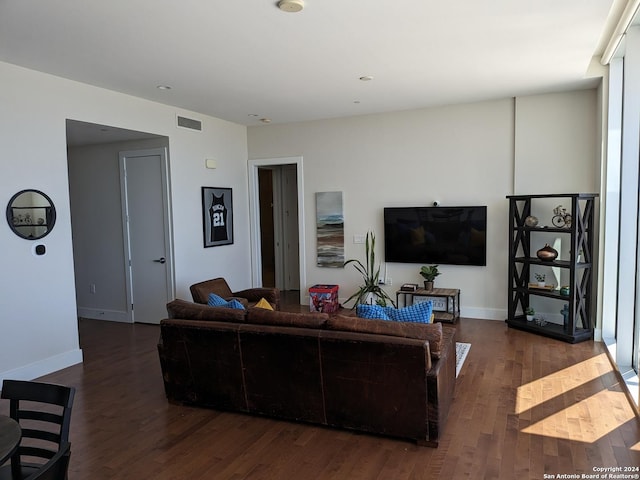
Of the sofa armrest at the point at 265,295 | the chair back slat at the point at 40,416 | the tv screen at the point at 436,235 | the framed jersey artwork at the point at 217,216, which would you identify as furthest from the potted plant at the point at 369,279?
the chair back slat at the point at 40,416

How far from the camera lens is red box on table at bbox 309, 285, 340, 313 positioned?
664cm

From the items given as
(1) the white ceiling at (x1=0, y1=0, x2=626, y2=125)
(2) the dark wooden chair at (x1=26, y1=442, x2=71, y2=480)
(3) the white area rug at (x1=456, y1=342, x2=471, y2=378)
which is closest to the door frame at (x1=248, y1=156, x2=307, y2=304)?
(1) the white ceiling at (x1=0, y1=0, x2=626, y2=125)

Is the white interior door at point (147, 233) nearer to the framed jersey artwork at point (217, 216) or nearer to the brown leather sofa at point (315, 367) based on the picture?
the framed jersey artwork at point (217, 216)

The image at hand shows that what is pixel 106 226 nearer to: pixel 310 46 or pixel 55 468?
pixel 310 46

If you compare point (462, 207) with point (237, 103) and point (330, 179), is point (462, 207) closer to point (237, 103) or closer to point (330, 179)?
point (330, 179)

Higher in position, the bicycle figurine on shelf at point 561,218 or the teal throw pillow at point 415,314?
the bicycle figurine on shelf at point 561,218

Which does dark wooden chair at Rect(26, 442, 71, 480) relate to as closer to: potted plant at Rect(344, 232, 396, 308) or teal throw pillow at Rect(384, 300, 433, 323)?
teal throw pillow at Rect(384, 300, 433, 323)

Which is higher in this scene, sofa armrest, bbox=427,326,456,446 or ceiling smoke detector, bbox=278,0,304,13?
ceiling smoke detector, bbox=278,0,304,13

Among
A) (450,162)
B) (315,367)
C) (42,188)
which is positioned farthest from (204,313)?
(450,162)

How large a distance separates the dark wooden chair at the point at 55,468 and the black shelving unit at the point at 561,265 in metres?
5.05

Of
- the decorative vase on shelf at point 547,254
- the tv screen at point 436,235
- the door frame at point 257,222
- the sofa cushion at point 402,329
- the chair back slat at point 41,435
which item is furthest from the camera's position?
the door frame at point 257,222

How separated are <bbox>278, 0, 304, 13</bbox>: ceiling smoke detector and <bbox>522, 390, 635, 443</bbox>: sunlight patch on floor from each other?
3.24 metres

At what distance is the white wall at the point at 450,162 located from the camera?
18.5 feet

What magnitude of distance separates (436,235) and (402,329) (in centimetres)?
356
